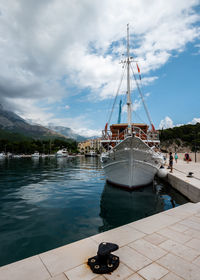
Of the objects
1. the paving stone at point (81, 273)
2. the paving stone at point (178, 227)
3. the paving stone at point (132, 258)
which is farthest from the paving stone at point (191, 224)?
the paving stone at point (81, 273)

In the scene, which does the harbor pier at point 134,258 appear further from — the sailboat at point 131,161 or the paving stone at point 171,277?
the sailboat at point 131,161

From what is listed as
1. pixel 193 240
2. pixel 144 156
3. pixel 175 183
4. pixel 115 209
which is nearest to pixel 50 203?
pixel 115 209

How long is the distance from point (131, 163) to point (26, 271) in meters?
9.58

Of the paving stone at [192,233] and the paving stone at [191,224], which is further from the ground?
the paving stone at [192,233]

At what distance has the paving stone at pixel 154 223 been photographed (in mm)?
4586

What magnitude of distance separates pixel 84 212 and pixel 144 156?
6.05m

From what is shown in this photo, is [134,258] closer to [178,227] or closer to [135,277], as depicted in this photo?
[135,277]

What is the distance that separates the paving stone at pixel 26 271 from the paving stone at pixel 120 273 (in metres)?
1.05

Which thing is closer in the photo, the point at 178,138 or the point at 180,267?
the point at 180,267

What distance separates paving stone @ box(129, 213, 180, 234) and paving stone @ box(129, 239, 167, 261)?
611mm

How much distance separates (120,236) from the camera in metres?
4.20

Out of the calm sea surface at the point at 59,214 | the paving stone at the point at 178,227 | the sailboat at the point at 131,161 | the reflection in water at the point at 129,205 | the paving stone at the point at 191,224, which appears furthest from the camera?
the sailboat at the point at 131,161

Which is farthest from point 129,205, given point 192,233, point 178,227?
point 192,233

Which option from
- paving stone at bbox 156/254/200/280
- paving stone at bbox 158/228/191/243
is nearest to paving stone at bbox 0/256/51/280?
paving stone at bbox 156/254/200/280
